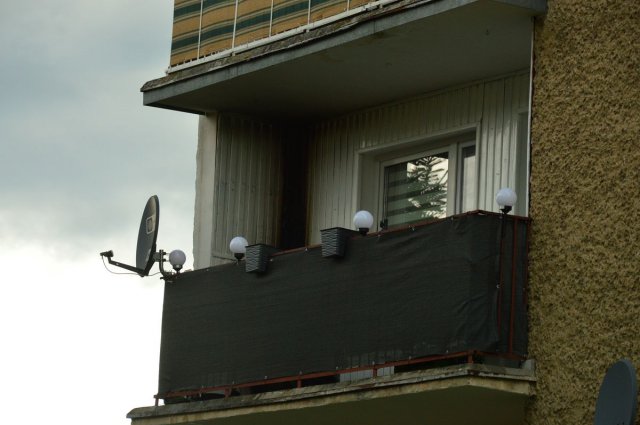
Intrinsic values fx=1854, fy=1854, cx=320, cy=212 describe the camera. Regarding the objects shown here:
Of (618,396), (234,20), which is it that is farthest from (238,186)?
(618,396)

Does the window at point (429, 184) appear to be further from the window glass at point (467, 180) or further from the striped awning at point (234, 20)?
the striped awning at point (234, 20)

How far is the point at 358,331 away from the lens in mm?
14695

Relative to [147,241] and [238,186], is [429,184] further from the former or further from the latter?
[147,241]

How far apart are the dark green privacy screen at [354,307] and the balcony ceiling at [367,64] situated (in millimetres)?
1758

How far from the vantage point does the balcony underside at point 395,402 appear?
538 inches

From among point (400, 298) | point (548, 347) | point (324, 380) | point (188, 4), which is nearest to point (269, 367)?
point (324, 380)

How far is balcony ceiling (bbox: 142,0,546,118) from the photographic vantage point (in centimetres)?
1489

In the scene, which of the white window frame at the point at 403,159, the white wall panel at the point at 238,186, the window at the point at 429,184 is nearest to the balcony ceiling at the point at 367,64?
the white wall panel at the point at 238,186

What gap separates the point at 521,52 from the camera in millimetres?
15484

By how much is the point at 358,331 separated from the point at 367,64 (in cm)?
272

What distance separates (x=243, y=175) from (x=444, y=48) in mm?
3258

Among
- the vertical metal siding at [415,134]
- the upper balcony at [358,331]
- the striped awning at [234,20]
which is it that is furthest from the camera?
the striped awning at [234,20]

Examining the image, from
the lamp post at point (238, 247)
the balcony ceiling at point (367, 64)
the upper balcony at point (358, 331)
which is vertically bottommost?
the upper balcony at point (358, 331)

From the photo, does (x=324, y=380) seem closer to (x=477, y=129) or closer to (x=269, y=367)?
(x=269, y=367)
